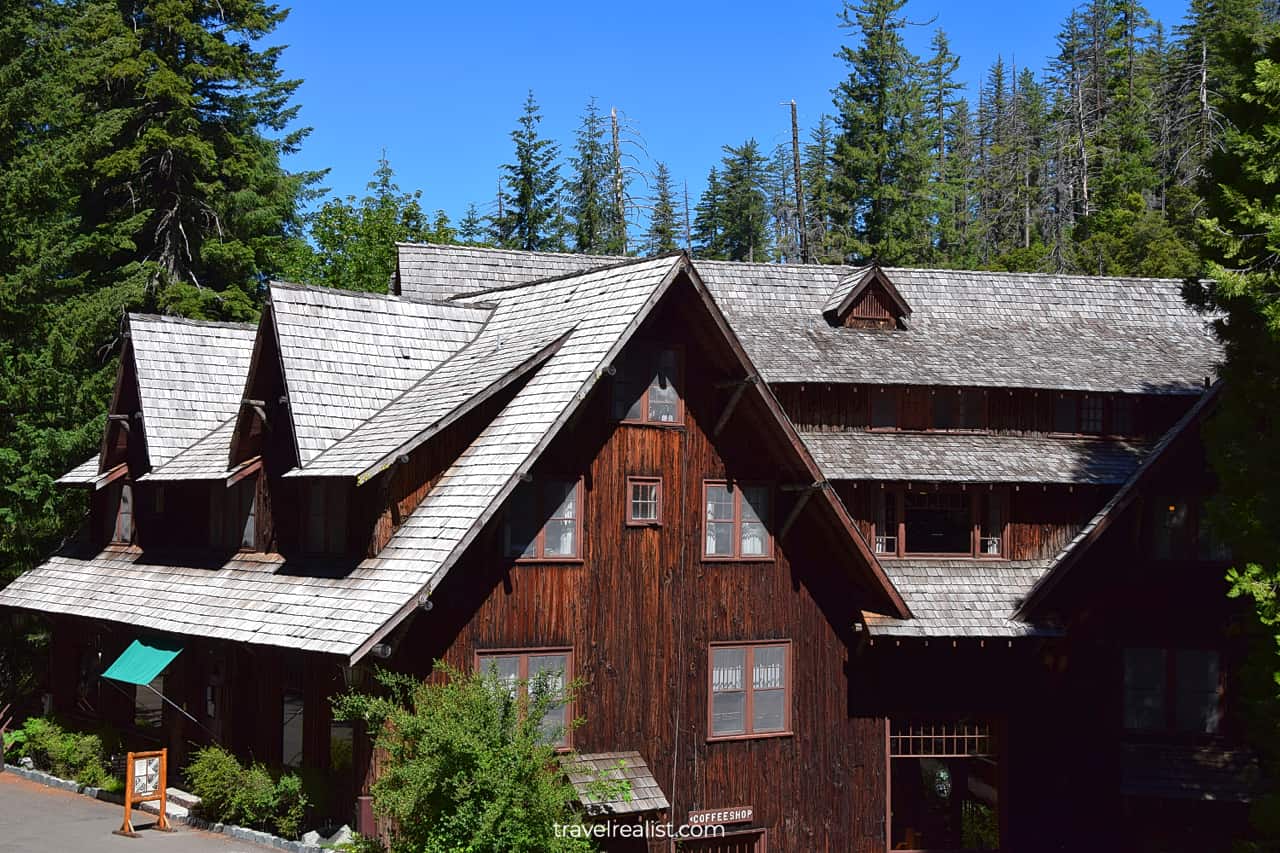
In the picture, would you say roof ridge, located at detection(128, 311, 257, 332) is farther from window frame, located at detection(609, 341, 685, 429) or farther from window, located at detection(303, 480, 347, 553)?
window frame, located at detection(609, 341, 685, 429)

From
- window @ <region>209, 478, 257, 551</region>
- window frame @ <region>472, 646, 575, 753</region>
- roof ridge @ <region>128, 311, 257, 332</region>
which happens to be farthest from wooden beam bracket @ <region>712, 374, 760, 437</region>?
roof ridge @ <region>128, 311, 257, 332</region>

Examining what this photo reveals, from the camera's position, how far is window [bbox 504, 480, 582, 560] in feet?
71.9

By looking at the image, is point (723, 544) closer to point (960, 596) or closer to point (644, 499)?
point (644, 499)

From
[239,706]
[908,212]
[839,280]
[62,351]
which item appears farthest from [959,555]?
[908,212]

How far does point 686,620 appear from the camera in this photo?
23406mm

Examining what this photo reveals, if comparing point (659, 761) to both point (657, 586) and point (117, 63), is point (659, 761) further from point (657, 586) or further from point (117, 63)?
point (117, 63)

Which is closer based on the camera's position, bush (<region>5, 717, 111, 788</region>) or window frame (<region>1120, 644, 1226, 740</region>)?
window frame (<region>1120, 644, 1226, 740</region>)

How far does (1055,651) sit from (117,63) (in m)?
32.9

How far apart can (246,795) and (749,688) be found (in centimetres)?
843

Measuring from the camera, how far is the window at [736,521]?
78.3 ft

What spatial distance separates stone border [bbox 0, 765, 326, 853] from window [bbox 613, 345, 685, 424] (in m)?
8.38

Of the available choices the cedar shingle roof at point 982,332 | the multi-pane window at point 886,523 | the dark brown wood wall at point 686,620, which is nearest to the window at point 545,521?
the dark brown wood wall at point 686,620

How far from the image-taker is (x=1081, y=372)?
96.8 feet

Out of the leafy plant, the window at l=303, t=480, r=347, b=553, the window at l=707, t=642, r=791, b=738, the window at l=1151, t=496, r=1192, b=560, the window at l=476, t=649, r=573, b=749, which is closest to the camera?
the leafy plant
